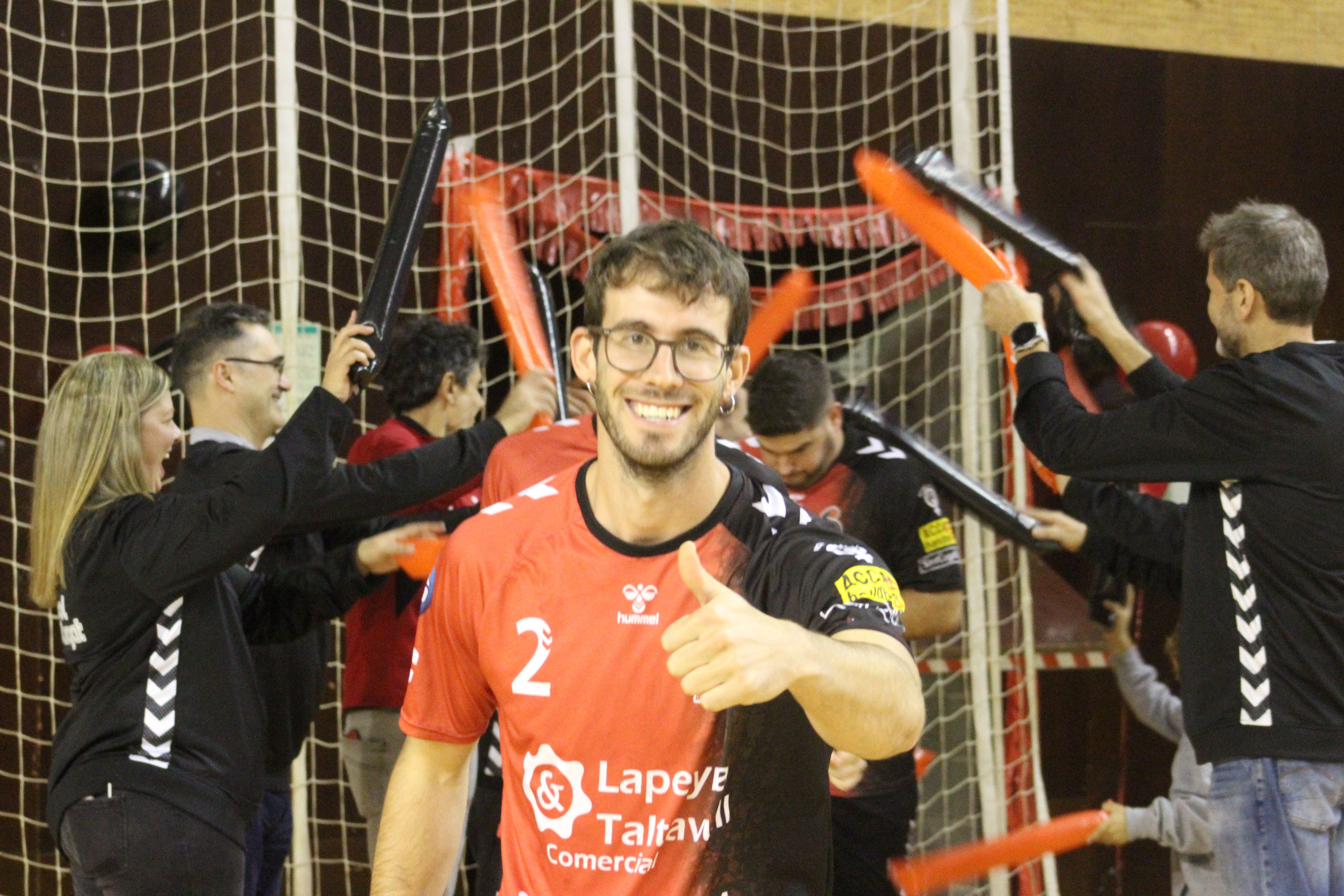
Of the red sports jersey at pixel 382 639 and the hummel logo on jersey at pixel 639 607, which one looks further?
the red sports jersey at pixel 382 639

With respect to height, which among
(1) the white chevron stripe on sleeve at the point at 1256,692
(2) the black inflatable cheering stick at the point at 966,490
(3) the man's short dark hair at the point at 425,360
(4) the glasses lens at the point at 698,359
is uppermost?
(3) the man's short dark hair at the point at 425,360

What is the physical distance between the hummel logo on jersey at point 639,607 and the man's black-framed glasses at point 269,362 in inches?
66.6

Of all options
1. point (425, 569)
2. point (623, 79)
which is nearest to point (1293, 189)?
point (623, 79)

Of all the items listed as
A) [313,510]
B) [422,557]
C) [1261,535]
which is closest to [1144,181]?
[1261,535]

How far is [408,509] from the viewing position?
3643 mm

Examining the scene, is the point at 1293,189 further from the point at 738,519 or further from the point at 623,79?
the point at 738,519

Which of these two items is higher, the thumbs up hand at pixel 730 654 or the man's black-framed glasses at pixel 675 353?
the man's black-framed glasses at pixel 675 353

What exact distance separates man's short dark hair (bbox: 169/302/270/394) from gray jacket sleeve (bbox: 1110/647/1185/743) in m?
2.67

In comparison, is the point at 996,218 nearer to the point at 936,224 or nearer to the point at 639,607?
the point at 936,224

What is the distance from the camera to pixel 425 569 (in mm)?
3145

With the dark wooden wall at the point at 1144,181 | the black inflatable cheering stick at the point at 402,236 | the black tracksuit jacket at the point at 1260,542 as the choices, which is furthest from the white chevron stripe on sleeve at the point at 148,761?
the dark wooden wall at the point at 1144,181

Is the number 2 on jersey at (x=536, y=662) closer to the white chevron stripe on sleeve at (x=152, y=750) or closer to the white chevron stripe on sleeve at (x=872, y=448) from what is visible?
the white chevron stripe on sleeve at (x=152, y=750)

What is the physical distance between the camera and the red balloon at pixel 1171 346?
5156mm

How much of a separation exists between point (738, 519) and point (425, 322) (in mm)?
2112
